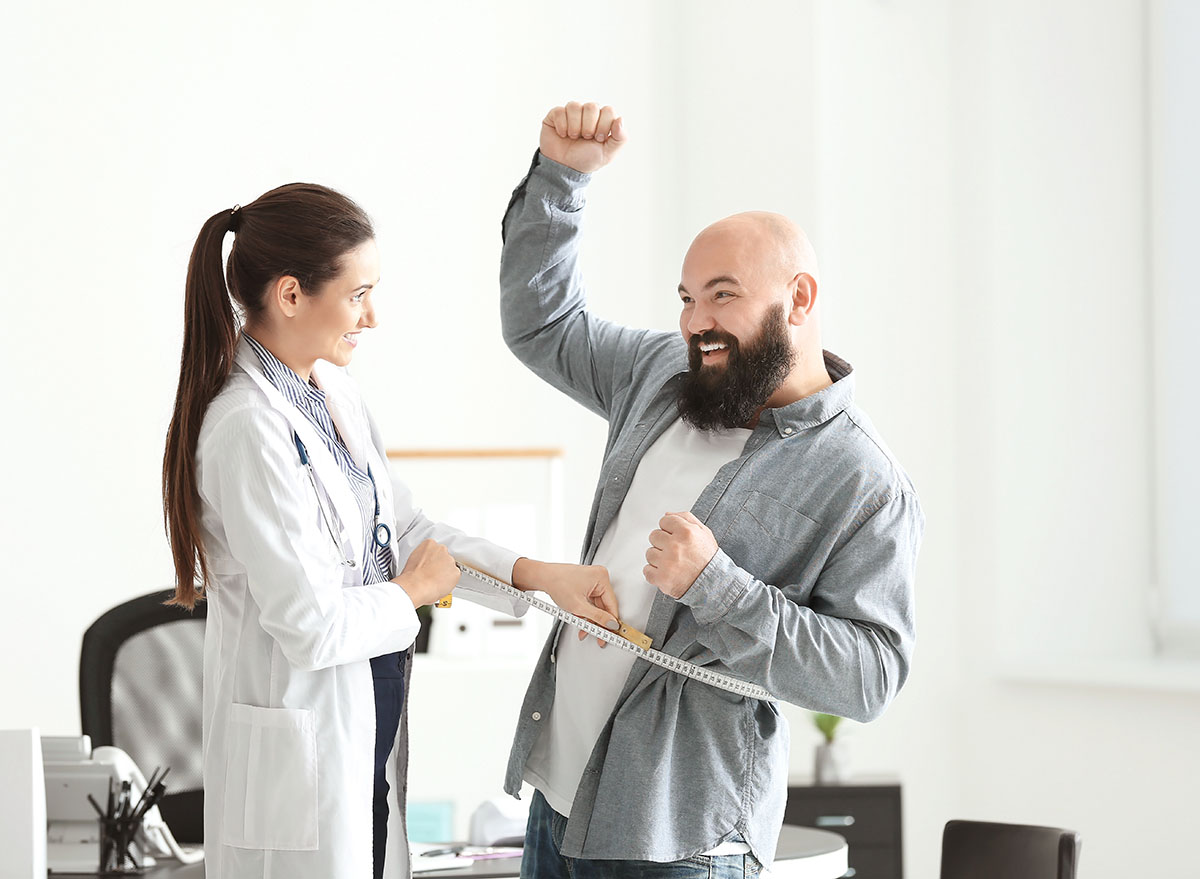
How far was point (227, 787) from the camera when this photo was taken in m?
1.79

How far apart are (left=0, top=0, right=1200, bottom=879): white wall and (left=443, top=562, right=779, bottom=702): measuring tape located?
8.61 feet

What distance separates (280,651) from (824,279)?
11.2 ft

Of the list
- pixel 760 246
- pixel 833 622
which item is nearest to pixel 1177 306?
pixel 760 246

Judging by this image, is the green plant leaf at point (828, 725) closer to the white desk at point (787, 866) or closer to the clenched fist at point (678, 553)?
the white desk at point (787, 866)

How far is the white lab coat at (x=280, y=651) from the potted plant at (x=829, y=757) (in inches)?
114

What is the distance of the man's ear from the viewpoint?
2154 millimetres

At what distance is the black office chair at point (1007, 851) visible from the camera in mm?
2428

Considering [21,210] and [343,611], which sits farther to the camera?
[21,210]

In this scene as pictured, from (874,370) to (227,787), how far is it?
141 inches

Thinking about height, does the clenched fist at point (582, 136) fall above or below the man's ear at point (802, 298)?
above

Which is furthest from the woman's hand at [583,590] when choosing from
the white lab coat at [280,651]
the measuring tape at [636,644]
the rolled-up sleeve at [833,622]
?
the white lab coat at [280,651]

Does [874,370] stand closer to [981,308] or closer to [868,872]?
[981,308]

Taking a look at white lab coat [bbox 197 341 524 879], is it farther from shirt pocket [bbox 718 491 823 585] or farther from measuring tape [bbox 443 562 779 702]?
shirt pocket [bbox 718 491 823 585]

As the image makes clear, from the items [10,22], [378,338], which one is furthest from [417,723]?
[10,22]
